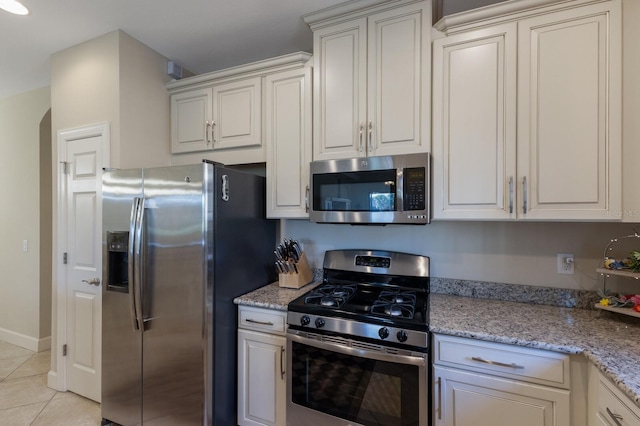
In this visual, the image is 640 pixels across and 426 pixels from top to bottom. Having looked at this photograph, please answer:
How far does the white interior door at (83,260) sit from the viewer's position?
2215 millimetres

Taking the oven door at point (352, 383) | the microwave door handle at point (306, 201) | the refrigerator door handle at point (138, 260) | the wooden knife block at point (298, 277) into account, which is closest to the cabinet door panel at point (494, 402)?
the oven door at point (352, 383)

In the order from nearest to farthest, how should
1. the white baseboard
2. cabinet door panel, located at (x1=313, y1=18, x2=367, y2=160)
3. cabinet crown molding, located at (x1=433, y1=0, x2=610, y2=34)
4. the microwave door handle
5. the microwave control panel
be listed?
cabinet crown molding, located at (x1=433, y1=0, x2=610, y2=34), the microwave control panel, cabinet door panel, located at (x1=313, y1=18, x2=367, y2=160), the microwave door handle, the white baseboard

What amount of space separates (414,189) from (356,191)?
34 cm

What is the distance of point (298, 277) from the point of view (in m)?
2.09

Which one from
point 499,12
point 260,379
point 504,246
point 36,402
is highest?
point 499,12

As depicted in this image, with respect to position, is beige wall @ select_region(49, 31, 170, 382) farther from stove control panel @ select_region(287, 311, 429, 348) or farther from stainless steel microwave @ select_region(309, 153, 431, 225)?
stove control panel @ select_region(287, 311, 429, 348)

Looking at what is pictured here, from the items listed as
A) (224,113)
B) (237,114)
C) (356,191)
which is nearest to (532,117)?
(356,191)

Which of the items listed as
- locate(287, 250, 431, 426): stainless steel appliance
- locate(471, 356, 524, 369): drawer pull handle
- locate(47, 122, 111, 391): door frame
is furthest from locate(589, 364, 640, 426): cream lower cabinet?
locate(47, 122, 111, 391): door frame

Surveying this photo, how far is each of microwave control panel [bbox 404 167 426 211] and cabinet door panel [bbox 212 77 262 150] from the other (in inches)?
45.0

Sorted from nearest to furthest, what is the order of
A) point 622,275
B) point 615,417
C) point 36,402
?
point 615,417, point 622,275, point 36,402

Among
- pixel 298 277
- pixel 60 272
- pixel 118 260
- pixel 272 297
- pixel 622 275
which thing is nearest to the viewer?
pixel 622 275

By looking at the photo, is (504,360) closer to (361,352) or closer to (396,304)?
(396,304)

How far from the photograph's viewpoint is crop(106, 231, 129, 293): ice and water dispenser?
1.91 meters

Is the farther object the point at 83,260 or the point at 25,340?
the point at 25,340
